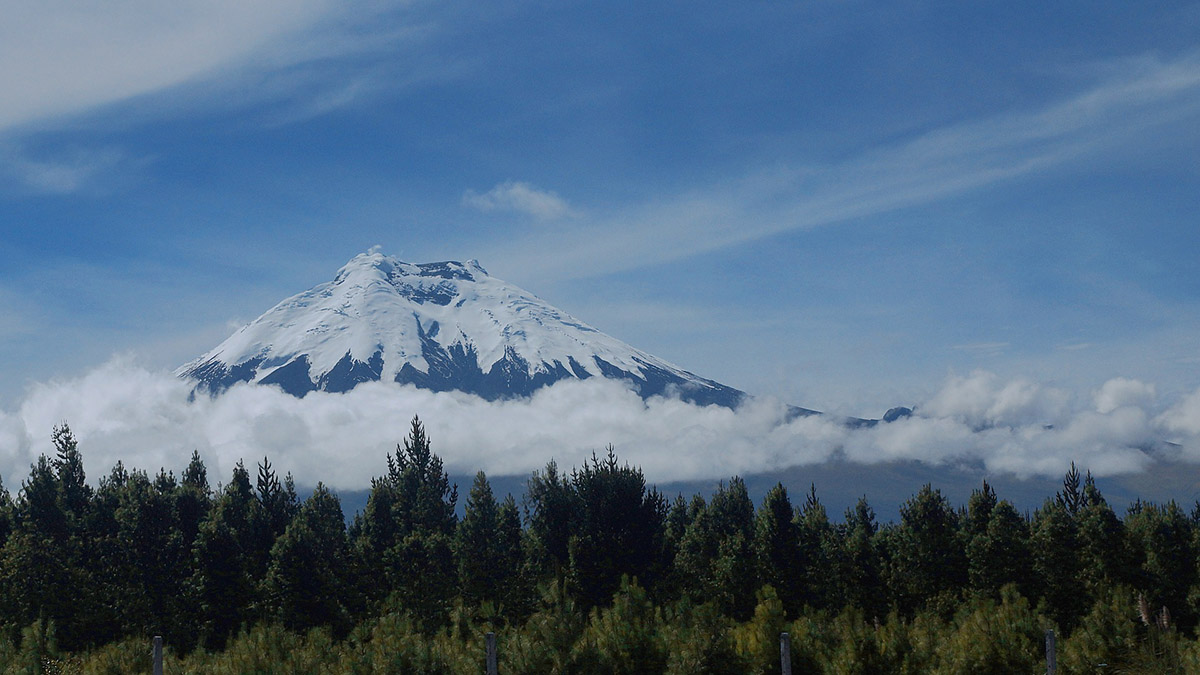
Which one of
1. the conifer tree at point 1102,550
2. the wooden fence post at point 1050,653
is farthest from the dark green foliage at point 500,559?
the wooden fence post at point 1050,653

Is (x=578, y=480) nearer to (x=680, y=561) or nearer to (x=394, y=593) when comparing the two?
(x=680, y=561)

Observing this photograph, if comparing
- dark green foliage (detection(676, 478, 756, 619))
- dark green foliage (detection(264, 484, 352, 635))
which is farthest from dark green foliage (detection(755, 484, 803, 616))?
dark green foliage (detection(264, 484, 352, 635))

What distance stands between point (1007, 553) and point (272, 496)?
3489cm

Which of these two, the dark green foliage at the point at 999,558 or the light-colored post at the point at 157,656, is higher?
the light-colored post at the point at 157,656

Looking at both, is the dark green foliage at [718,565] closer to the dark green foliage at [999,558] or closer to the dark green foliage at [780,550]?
the dark green foliage at [780,550]

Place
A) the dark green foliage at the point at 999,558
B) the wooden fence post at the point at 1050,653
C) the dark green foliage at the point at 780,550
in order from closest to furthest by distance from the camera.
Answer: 1. the wooden fence post at the point at 1050,653
2. the dark green foliage at the point at 999,558
3. the dark green foliage at the point at 780,550

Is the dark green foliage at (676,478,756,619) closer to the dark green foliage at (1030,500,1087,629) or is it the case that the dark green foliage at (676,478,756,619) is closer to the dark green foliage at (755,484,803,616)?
the dark green foliage at (755,484,803,616)

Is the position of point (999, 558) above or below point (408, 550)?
below

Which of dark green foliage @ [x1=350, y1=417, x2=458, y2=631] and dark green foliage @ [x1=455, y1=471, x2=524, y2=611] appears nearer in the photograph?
dark green foliage @ [x1=350, y1=417, x2=458, y2=631]

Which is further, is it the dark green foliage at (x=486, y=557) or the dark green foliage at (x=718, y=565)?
the dark green foliage at (x=486, y=557)

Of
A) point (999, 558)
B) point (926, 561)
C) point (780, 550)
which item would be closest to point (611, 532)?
point (780, 550)

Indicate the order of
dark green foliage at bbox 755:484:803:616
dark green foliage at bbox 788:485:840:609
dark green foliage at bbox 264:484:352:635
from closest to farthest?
dark green foliage at bbox 264:484:352:635 → dark green foliage at bbox 755:484:803:616 → dark green foliage at bbox 788:485:840:609

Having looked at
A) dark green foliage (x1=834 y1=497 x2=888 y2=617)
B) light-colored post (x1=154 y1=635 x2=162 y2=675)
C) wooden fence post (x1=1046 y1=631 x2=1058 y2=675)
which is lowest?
dark green foliage (x1=834 y1=497 x2=888 y2=617)

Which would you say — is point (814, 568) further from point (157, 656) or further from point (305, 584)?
point (157, 656)
